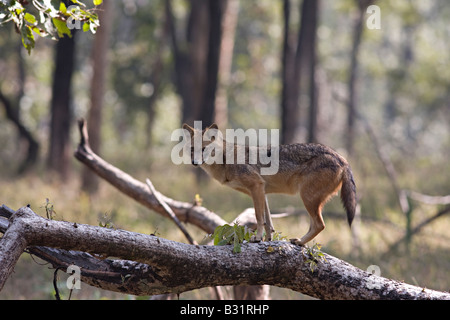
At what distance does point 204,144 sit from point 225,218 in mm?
5867

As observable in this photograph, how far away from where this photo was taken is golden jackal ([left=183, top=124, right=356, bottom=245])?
5.55m

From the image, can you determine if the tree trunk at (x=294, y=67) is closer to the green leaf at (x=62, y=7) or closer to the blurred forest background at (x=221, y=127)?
the blurred forest background at (x=221, y=127)

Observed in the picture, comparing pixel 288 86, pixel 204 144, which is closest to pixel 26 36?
pixel 204 144

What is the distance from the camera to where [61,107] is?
18328 mm

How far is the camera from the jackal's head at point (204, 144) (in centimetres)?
618

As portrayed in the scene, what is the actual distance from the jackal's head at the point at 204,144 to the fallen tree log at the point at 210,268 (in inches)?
59.1

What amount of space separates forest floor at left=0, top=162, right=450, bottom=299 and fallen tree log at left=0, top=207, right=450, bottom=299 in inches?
28.5

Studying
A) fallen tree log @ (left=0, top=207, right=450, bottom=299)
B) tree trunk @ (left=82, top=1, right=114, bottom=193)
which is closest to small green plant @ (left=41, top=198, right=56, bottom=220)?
fallen tree log @ (left=0, top=207, right=450, bottom=299)

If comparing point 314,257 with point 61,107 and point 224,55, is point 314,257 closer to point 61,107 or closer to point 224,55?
point 61,107

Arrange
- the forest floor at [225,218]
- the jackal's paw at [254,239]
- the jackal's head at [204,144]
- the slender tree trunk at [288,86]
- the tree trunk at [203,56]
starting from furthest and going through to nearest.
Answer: the slender tree trunk at [288,86] < the tree trunk at [203,56] < the forest floor at [225,218] < the jackal's head at [204,144] < the jackal's paw at [254,239]

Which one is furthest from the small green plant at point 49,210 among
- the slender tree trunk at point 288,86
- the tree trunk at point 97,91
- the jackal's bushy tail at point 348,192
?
the slender tree trunk at point 288,86

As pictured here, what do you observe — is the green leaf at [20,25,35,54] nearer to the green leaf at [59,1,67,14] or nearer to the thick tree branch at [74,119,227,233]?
the green leaf at [59,1,67,14]
